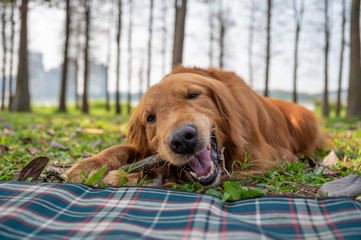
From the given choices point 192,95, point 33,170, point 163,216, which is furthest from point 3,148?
point 163,216

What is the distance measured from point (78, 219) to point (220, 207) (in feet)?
2.71

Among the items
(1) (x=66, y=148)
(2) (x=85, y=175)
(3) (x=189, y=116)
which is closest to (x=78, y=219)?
(2) (x=85, y=175)

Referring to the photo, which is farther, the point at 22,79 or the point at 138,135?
the point at 22,79

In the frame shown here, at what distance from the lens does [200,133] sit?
2.21m

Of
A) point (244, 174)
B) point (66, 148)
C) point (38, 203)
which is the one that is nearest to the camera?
point (38, 203)

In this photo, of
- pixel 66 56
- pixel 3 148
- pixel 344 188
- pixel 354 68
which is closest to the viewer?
pixel 344 188

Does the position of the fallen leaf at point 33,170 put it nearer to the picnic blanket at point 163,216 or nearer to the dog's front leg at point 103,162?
the dog's front leg at point 103,162

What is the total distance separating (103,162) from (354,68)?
10787mm

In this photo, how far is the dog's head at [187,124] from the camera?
2188mm

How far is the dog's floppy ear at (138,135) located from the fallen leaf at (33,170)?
103 cm

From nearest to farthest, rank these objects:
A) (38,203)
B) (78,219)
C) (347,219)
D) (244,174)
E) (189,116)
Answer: (347,219) < (78,219) < (38,203) < (189,116) < (244,174)

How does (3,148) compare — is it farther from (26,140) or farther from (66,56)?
(66,56)

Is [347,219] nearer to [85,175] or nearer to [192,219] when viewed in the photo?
[192,219]

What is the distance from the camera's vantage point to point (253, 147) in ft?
9.62
